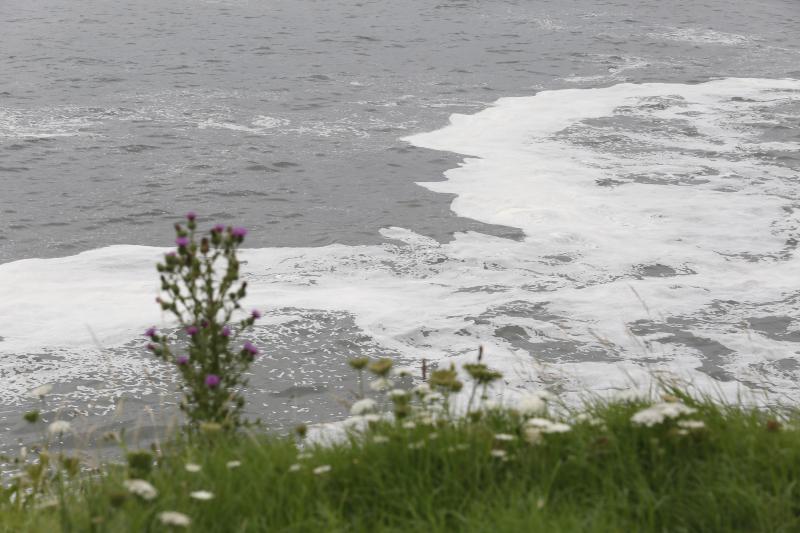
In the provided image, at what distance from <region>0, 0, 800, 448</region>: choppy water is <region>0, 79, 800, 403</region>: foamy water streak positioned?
3 cm

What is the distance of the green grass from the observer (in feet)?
11.3

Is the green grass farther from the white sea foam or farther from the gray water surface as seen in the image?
the white sea foam

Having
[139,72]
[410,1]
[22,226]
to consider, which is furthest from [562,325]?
[410,1]

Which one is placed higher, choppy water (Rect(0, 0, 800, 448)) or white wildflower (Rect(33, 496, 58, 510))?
white wildflower (Rect(33, 496, 58, 510))

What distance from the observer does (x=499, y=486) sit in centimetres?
369

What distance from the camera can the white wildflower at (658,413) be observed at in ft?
12.0

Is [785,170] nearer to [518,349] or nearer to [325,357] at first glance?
[518,349]

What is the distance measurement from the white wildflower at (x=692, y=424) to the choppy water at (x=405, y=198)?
1426mm

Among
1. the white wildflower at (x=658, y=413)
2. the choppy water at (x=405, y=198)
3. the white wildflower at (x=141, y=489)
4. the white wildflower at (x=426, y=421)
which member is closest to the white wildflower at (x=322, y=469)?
the white wildflower at (x=426, y=421)

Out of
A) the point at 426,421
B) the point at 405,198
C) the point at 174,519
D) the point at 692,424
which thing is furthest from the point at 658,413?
the point at 405,198

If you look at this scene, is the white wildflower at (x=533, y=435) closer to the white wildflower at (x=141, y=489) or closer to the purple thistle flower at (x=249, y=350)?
the purple thistle flower at (x=249, y=350)

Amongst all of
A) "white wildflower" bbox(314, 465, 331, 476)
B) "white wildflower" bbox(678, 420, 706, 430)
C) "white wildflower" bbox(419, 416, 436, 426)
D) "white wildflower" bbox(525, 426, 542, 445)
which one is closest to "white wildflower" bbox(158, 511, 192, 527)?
"white wildflower" bbox(314, 465, 331, 476)

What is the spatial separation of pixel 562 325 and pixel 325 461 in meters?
4.40

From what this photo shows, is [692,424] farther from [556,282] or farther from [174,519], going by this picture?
[556,282]
